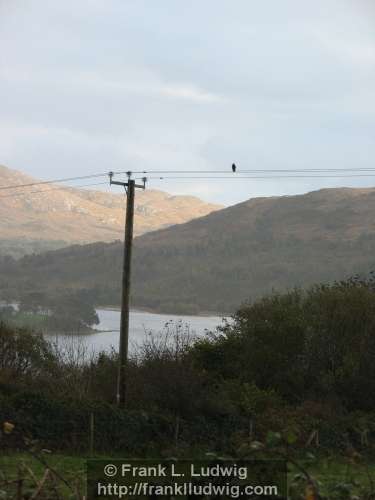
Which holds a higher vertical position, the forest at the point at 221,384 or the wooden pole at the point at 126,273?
the wooden pole at the point at 126,273

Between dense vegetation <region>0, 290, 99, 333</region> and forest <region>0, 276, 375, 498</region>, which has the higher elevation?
dense vegetation <region>0, 290, 99, 333</region>

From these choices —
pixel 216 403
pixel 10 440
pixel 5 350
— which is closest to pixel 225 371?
pixel 216 403

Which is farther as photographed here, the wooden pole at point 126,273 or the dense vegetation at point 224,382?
the dense vegetation at point 224,382

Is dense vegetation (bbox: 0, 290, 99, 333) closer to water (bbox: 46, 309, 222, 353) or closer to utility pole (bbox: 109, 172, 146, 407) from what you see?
water (bbox: 46, 309, 222, 353)

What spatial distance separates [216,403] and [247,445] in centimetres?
2352

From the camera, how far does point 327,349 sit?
123 feet

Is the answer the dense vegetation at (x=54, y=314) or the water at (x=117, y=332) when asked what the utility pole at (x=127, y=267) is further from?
the dense vegetation at (x=54, y=314)

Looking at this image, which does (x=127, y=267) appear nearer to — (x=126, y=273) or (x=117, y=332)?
(x=126, y=273)

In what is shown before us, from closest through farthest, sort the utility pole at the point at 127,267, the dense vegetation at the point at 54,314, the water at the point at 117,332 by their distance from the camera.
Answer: the utility pole at the point at 127,267
the water at the point at 117,332
the dense vegetation at the point at 54,314

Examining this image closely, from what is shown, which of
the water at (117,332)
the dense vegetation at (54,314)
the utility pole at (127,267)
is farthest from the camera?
the dense vegetation at (54,314)

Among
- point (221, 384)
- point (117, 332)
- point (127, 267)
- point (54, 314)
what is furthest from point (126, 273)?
point (54, 314)

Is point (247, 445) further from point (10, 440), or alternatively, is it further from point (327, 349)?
point (327, 349)

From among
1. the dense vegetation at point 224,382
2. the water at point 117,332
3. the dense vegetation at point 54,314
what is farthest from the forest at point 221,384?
the dense vegetation at point 54,314

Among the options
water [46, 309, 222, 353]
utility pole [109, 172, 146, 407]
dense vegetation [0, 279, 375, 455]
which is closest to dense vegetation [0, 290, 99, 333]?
water [46, 309, 222, 353]
